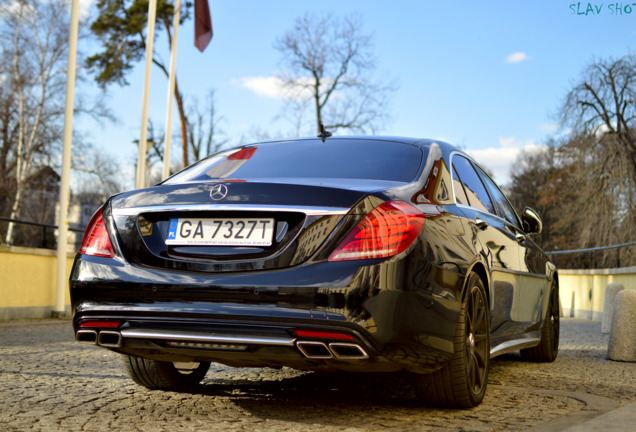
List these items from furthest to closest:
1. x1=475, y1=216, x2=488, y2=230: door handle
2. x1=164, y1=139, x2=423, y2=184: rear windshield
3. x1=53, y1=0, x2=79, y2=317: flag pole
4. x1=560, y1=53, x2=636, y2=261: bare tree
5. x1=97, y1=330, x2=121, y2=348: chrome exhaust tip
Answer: x1=560, y1=53, x2=636, y2=261: bare tree, x1=53, y1=0, x2=79, y2=317: flag pole, x1=475, y1=216, x2=488, y2=230: door handle, x1=164, y1=139, x2=423, y2=184: rear windshield, x1=97, y1=330, x2=121, y2=348: chrome exhaust tip

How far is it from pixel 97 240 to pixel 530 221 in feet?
12.7

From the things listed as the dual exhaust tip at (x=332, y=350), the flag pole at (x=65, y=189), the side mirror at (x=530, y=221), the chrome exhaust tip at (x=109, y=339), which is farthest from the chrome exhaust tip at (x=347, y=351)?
the flag pole at (x=65, y=189)

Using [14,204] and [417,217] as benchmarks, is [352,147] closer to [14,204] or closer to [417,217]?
[417,217]

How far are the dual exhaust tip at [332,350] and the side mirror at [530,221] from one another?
11.2 ft

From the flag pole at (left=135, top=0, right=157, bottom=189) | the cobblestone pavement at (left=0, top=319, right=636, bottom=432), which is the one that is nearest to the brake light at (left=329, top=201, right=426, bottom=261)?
the cobblestone pavement at (left=0, top=319, right=636, bottom=432)

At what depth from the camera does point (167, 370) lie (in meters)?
4.75

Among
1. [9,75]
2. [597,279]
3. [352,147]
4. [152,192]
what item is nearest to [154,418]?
[152,192]

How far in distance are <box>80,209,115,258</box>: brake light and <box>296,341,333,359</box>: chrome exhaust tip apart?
1.07 m

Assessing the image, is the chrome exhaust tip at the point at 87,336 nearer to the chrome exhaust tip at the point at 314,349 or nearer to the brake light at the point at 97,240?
the brake light at the point at 97,240

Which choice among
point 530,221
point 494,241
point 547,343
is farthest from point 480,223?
point 547,343

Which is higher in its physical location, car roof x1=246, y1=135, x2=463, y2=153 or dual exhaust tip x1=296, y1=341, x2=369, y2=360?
car roof x1=246, y1=135, x2=463, y2=153

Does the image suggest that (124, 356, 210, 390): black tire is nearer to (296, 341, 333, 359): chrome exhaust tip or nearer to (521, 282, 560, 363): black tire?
(296, 341, 333, 359): chrome exhaust tip

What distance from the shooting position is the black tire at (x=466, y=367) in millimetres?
4105

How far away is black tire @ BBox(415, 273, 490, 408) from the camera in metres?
4.11
